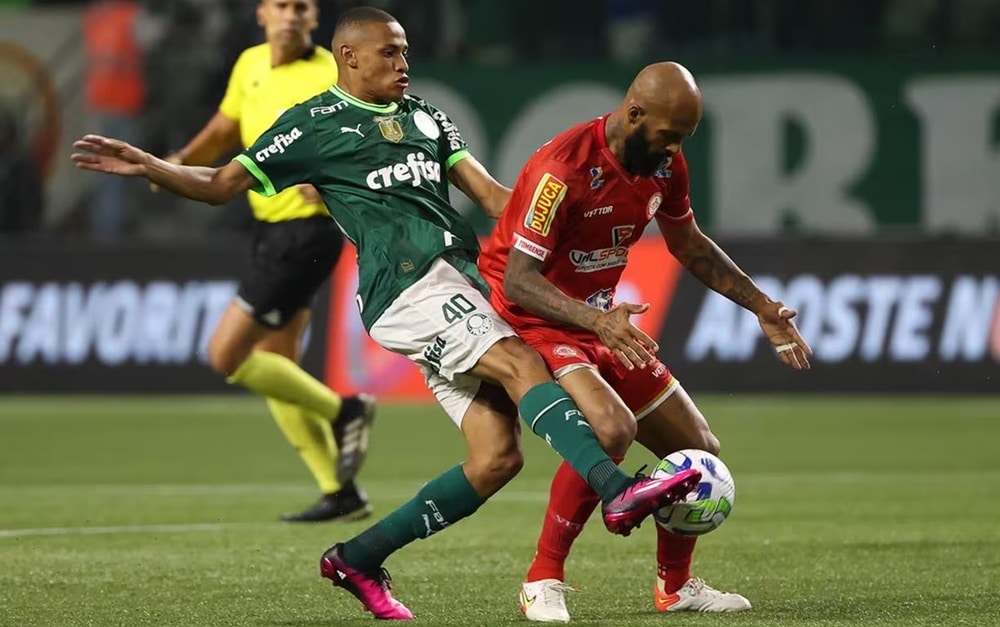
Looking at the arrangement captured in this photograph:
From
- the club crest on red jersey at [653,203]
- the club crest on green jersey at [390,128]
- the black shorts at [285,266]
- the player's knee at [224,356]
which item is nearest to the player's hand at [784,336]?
the club crest on red jersey at [653,203]

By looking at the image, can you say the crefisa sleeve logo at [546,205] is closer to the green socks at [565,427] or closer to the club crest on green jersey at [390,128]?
the green socks at [565,427]

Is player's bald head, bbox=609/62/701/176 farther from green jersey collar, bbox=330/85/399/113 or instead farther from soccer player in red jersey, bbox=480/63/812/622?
green jersey collar, bbox=330/85/399/113

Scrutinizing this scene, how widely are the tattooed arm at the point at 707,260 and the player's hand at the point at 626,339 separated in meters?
0.93

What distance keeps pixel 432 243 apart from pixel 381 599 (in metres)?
1.26

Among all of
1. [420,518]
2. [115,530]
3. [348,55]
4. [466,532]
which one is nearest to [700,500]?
[420,518]

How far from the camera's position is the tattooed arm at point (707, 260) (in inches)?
264

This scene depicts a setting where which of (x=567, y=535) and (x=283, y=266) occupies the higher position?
(x=567, y=535)

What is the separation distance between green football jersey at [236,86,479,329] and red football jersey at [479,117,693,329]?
0.27 metres

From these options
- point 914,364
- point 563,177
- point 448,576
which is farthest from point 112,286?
point 563,177

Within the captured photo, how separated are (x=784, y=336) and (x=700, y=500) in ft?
3.03

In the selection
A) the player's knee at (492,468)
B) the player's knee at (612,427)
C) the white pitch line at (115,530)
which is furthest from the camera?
the white pitch line at (115,530)

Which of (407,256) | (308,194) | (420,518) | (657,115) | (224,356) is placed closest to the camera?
(657,115)

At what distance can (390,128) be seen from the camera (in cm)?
666

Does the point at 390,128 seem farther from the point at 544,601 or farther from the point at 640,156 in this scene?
the point at 544,601
